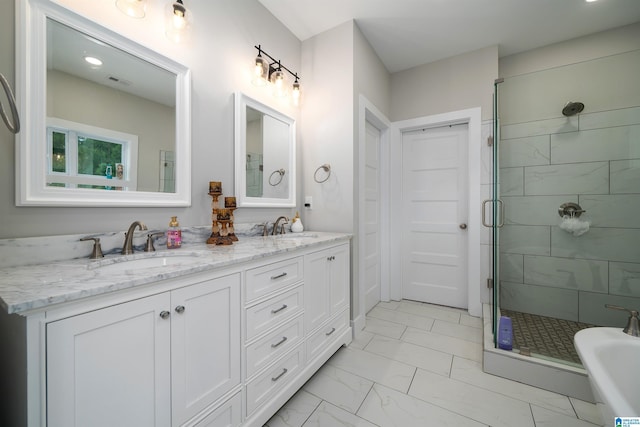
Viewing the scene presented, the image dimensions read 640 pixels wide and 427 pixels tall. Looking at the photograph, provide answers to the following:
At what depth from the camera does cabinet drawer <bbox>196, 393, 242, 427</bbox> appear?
1.00 m

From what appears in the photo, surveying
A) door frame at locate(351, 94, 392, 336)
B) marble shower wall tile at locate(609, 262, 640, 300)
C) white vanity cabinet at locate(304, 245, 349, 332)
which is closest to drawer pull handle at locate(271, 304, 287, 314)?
white vanity cabinet at locate(304, 245, 349, 332)

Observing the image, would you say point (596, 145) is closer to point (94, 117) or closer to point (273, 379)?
point (273, 379)

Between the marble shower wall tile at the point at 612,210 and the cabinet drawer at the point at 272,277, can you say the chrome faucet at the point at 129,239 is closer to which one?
the cabinet drawer at the point at 272,277

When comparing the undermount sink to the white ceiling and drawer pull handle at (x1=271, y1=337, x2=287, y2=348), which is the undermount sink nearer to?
drawer pull handle at (x1=271, y1=337, x2=287, y2=348)

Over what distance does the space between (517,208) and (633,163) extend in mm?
798

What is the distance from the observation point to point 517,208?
8.20 feet

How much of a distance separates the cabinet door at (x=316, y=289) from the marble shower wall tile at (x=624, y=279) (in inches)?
92.3

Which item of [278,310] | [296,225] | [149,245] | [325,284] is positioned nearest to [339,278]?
[325,284]

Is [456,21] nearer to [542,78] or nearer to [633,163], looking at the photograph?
[542,78]

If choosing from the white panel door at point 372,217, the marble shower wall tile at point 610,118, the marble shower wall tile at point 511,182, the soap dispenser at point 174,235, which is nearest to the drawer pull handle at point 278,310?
the soap dispenser at point 174,235

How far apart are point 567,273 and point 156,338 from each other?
3.15 metres

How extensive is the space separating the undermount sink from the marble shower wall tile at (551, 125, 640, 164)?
2.99m

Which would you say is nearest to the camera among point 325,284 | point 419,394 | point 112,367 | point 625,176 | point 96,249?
point 112,367

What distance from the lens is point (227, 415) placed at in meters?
1.08
